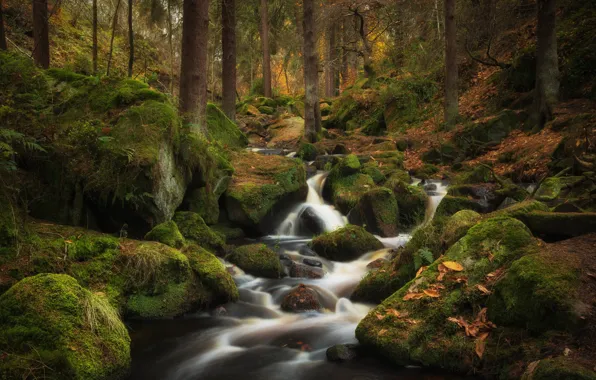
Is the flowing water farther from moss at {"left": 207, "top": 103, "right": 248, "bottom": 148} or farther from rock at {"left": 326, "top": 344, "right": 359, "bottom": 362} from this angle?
moss at {"left": 207, "top": 103, "right": 248, "bottom": 148}

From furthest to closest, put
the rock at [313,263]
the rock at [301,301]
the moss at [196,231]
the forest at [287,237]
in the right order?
the rock at [313,263] → the moss at [196,231] → the rock at [301,301] → the forest at [287,237]

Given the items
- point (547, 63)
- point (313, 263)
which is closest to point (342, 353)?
point (313, 263)

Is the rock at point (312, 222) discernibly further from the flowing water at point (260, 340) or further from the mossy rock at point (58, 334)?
the mossy rock at point (58, 334)

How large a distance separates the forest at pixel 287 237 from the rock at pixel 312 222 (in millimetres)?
51

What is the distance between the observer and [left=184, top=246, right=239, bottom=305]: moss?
21.3 feet

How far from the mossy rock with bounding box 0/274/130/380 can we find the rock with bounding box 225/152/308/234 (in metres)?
5.52

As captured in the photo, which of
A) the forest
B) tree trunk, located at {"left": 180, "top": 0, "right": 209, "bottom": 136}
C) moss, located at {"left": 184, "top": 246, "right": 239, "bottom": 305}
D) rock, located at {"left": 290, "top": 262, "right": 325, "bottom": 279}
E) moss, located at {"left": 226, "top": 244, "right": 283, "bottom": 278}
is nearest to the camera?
the forest

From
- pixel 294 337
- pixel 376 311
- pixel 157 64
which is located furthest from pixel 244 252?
pixel 157 64

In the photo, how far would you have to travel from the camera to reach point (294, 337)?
18.9 feet

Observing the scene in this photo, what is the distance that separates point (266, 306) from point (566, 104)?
33.1 ft

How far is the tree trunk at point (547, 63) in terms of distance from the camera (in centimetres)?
1172

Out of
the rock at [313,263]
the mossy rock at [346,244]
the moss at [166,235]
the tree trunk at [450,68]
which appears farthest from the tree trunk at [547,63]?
the moss at [166,235]

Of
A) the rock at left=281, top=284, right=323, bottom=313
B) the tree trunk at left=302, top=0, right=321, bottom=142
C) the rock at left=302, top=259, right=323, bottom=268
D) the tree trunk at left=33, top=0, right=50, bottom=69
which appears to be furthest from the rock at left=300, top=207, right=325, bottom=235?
the tree trunk at left=33, top=0, right=50, bottom=69

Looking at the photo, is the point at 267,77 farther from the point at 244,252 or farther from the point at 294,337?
the point at 294,337
